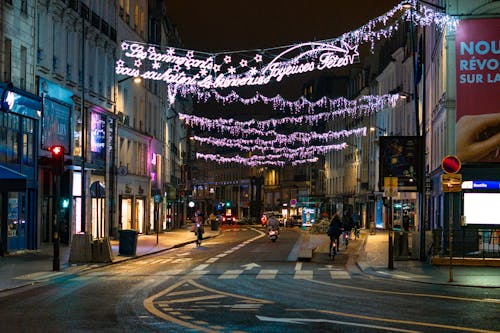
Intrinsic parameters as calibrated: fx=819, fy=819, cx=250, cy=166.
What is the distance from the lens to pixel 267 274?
76.8 ft

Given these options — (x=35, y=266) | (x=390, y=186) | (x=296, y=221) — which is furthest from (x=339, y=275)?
(x=296, y=221)

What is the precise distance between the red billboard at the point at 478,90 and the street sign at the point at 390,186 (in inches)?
204

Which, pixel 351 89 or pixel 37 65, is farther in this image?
pixel 351 89

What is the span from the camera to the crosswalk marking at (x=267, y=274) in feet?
73.1

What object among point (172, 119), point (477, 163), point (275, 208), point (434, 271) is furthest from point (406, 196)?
point (275, 208)

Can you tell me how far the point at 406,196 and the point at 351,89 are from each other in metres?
33.9

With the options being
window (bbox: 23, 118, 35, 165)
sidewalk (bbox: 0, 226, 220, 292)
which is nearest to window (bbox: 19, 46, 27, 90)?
window (bbox: 23, 118, 35, 165)

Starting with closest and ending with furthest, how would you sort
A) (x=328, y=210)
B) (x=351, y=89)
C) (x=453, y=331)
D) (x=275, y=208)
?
(x=453, y=331), (x=351, y=89), (x=328, y=210), (x=275, y=208)

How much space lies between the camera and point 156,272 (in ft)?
→ 80.2

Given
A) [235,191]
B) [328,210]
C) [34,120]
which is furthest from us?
[235,191]

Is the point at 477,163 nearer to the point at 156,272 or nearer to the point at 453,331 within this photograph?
the point at 156,272

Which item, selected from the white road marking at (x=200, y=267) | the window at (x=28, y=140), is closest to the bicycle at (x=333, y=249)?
the white road marking at (x=200, y=267)

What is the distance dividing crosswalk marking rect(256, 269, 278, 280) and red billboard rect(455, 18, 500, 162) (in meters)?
10.6

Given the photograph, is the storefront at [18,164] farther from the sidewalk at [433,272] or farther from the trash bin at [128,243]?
the sidewalk at [433,272]
